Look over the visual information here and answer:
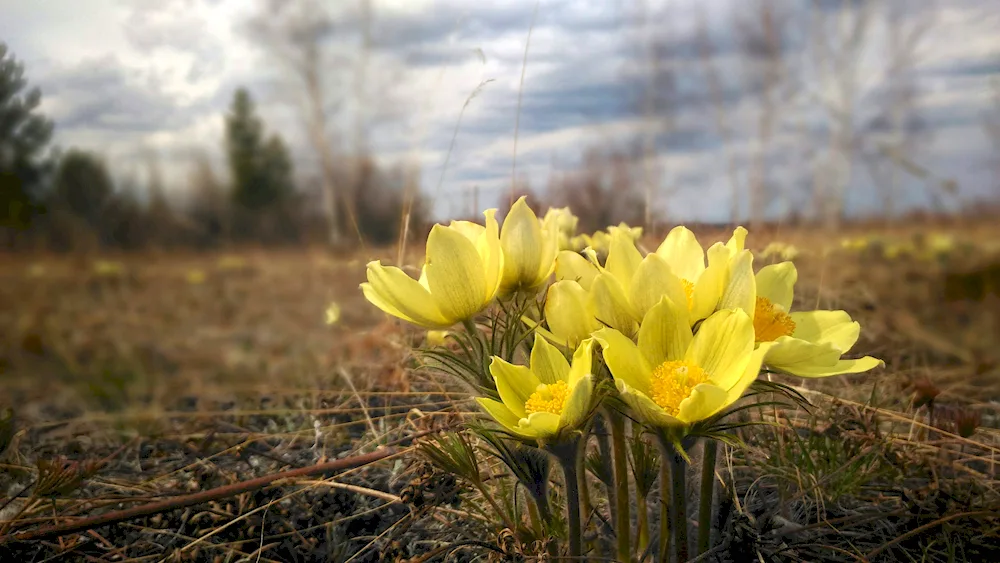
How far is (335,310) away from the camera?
1653 millimetres

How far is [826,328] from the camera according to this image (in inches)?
25.0

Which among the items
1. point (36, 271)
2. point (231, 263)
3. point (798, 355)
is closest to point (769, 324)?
point (798, 355)

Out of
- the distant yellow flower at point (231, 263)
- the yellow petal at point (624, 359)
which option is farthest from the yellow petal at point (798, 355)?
the distant yellow flower at point (231, 263)

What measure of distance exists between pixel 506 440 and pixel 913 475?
0.68m

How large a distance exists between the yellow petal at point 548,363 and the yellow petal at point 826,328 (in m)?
0.22

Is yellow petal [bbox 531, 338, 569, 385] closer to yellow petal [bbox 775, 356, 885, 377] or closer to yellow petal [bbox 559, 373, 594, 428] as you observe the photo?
yellow petal [bbox 559, 373, 594, 428]

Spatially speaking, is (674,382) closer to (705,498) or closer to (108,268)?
(705,498)

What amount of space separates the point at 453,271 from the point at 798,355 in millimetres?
291

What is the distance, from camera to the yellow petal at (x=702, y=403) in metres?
0.46

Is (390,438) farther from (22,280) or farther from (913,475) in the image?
(22,280)

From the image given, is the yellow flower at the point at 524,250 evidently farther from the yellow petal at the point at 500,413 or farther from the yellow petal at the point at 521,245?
the yellow petal at the point at 500,413

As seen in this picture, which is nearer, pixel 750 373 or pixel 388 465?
pixel 750 373

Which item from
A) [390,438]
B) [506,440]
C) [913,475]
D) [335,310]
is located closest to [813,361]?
[506,440]

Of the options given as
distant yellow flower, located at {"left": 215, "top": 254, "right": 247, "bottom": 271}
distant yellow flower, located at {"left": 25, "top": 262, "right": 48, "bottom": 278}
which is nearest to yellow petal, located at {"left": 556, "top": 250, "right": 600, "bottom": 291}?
distant yellow flower, located at {"left": 25, "top": 262, "right": 48, "bottom": 278}
